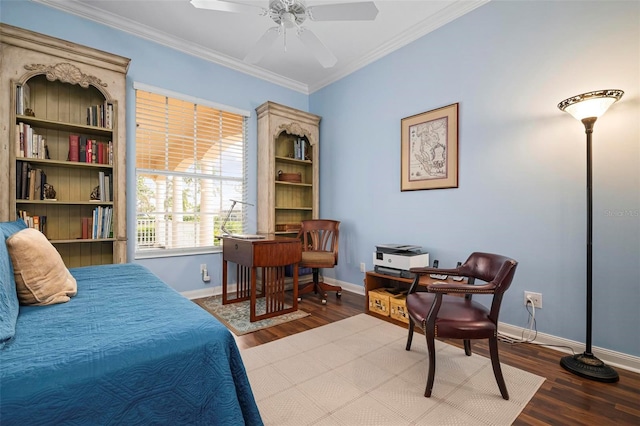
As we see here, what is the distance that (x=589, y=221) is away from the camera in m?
1.86

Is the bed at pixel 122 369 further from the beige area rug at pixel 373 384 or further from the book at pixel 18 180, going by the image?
the book at pixel 18 180

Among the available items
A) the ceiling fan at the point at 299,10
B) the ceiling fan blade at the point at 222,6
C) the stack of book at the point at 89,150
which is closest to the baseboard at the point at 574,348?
the ceiling fan at the point at 299,10

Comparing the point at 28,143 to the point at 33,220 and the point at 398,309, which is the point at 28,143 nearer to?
the point at 33,220

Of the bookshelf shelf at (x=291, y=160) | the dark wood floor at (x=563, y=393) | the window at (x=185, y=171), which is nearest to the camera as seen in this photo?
the dark wood floor at (x=563, y=393)

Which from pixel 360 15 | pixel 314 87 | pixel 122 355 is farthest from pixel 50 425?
pixel 314 87

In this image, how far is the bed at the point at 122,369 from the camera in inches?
28.3

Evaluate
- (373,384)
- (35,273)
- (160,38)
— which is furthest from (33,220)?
(373,384)

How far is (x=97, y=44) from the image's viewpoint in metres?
2.80

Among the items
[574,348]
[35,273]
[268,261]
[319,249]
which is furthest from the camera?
[319,249]

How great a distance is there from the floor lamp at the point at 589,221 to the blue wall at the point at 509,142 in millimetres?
198

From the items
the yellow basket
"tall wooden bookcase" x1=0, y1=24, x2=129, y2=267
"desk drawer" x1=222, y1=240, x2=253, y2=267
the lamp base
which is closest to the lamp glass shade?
the lamp base

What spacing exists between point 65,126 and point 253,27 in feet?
6.41

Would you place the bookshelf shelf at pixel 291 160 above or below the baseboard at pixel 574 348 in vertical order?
above

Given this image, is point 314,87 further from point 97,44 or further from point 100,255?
point 100,255
